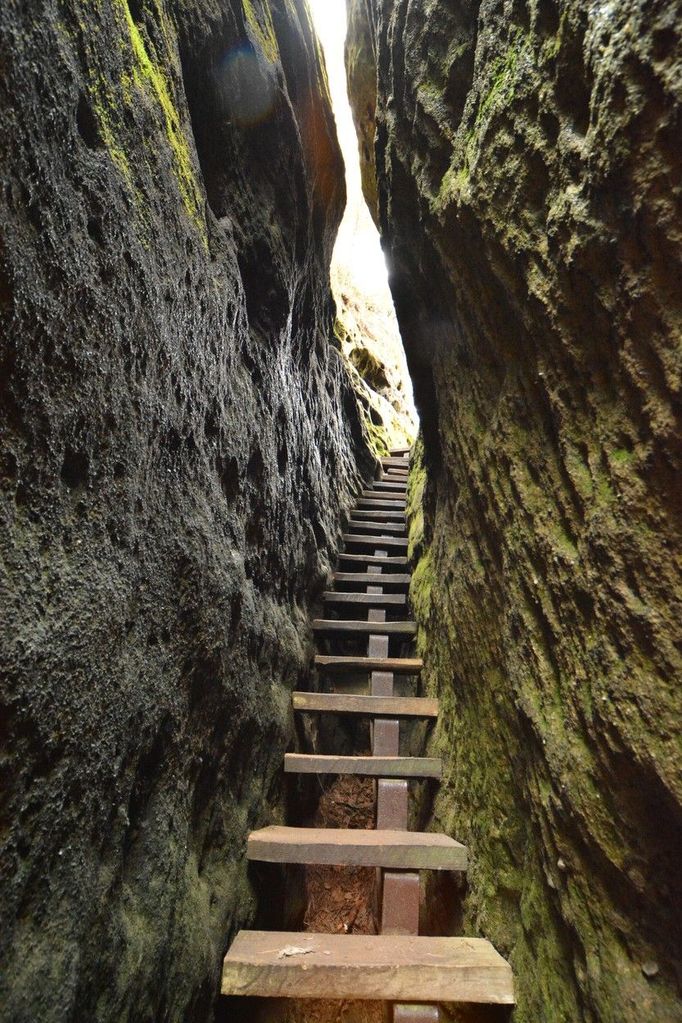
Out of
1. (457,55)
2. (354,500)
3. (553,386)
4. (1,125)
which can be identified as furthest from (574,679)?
(354,500)

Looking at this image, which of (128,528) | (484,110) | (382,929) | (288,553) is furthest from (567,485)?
(288,553)

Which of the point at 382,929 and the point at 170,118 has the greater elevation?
the point at 170,118

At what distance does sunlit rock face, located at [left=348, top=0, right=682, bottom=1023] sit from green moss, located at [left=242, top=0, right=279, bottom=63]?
1.39m

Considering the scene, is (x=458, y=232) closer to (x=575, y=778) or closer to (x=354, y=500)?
(x=575, y=778)

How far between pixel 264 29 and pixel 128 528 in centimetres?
420

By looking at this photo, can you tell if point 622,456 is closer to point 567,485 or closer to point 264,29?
point 567,485

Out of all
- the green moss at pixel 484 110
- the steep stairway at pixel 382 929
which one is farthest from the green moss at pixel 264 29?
the steep stairway at pixel 382 929

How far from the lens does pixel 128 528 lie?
1.61 metres

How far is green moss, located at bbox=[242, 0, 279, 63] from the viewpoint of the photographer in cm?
360

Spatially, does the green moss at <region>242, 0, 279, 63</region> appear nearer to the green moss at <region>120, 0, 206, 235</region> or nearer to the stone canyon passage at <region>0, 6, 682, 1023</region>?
the stone canyon passage at <region>0, 6, 682, 1023</region>

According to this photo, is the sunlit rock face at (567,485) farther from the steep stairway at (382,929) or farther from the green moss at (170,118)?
the green moss at (170,118)

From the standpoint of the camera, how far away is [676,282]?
1.18 m

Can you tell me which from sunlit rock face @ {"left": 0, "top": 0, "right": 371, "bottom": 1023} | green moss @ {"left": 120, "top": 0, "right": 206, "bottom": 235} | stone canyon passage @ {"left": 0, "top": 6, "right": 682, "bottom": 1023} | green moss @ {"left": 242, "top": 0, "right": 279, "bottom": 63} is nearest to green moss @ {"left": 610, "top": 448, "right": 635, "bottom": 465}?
stone canyon passage @ {"left": 0, "top": 6, "right": 682, "bottom": 1023}

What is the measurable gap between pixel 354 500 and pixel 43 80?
5.12 m
